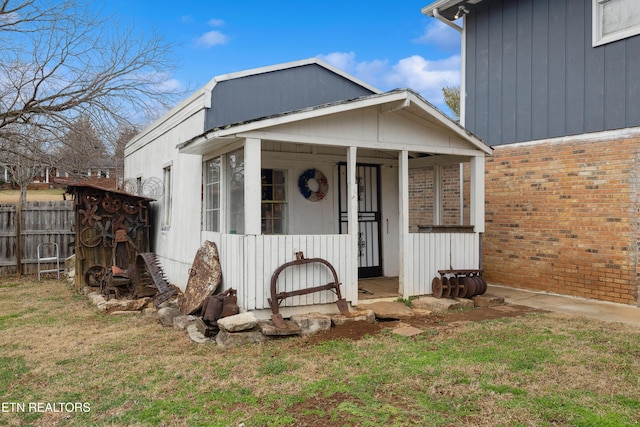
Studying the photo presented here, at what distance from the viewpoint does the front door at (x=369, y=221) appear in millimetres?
8734

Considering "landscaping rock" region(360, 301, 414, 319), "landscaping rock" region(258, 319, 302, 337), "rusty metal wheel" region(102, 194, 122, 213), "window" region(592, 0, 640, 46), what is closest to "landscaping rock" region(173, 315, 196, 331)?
"landscaping rock" region(258, 319, 302, 337)

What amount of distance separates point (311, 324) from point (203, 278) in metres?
1.84

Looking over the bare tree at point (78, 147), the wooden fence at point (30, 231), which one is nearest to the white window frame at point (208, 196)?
the bare tree at point (78, 147)

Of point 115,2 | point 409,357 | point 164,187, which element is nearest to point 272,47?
point 115,2

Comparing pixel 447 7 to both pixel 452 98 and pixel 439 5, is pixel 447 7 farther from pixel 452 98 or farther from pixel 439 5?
pixel 452 98

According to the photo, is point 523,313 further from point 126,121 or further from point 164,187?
point 126,121

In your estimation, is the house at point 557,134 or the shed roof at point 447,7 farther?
the shed roof at point 447,7

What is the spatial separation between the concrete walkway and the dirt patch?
0.41 metres

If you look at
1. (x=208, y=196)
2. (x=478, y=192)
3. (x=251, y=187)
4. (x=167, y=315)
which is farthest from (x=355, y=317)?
(x=478, y=192)

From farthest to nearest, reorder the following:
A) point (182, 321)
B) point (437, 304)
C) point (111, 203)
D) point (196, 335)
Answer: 1. point (111, 203)
2. point (437, 304)
3. point (182, 321)
4. point (196, 335)

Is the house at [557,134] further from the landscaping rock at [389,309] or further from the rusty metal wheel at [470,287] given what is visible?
the landscaping rock at [389,309]

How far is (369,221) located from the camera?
348 inches

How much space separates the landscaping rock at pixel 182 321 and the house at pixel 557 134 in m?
5.79

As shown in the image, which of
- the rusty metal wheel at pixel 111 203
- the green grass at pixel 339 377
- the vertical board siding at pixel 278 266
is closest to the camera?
the green grass at pixel 339 377
